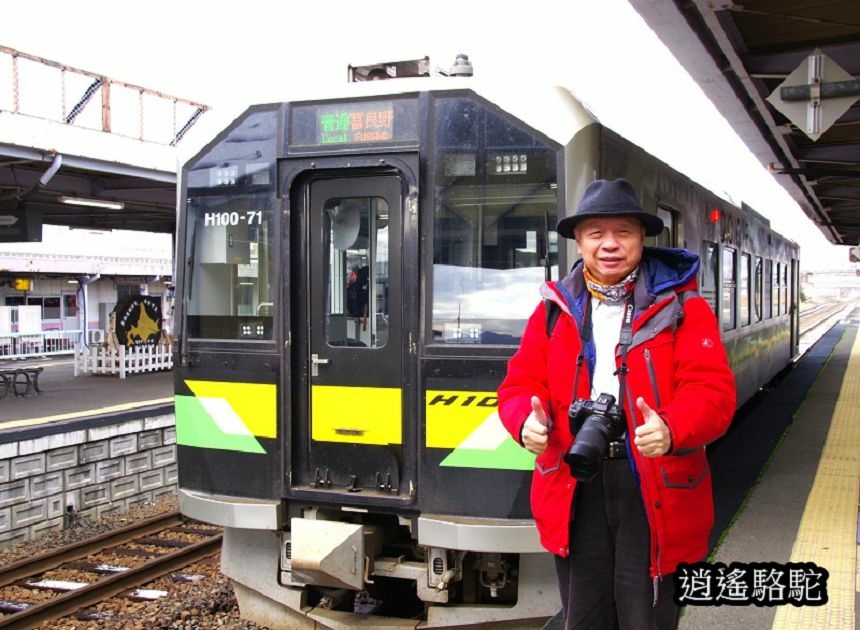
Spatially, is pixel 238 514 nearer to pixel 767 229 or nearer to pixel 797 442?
pixel 797 442

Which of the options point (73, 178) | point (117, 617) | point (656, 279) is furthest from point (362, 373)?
point (73, 178)

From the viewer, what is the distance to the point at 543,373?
2.77 meters

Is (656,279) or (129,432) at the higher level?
(656,279)

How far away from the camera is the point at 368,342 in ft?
15.0

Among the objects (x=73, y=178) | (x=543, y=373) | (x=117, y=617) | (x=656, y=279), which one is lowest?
(x=117, y=617)

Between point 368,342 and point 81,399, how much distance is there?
904 cm

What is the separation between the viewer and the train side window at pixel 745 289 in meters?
9.41

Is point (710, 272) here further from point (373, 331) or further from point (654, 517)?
point (654, 517)

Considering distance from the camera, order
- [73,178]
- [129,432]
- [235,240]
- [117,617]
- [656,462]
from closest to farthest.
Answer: [656,462] → [235,240] → [117,617] → [129,432] → [73,178]

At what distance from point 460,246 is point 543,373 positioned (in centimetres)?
175

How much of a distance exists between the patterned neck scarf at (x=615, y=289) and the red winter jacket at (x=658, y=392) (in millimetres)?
29

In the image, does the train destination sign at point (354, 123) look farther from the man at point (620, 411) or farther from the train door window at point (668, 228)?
the train door window at point (668, 228)

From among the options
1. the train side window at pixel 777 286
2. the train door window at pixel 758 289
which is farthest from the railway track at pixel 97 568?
the train side window at pixel 777 286

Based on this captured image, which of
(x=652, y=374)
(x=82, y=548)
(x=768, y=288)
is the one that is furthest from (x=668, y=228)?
(x=768, y=288)
